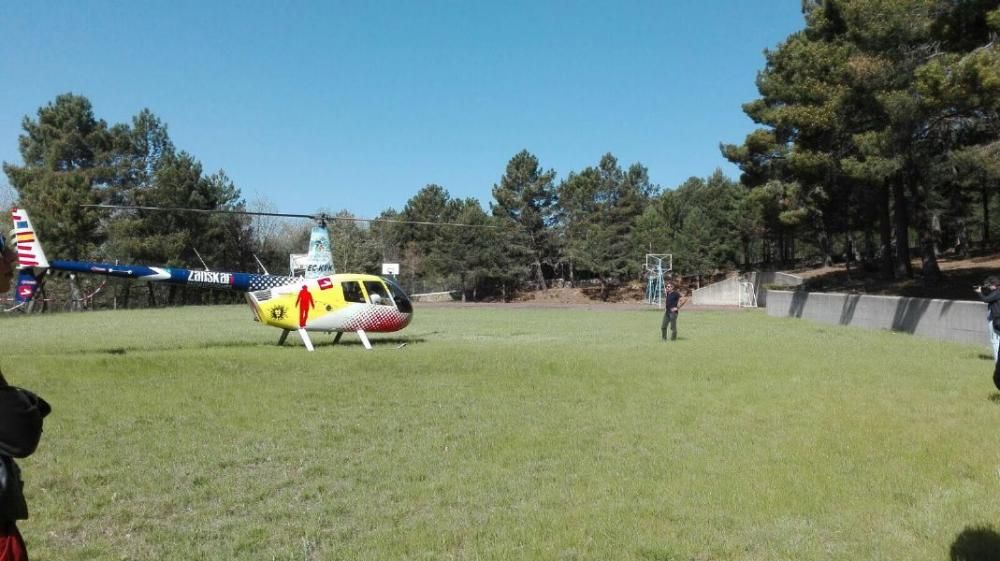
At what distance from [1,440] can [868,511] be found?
5.49m

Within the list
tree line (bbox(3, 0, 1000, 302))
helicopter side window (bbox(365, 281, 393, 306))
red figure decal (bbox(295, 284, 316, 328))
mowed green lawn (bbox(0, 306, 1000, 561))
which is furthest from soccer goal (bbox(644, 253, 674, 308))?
mowed green lawn (bbox(0, 306, 1000, 561))

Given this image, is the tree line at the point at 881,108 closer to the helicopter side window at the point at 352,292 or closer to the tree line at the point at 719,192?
the tree line at the point at 719,192

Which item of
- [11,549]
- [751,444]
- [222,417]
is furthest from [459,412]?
[11,549]

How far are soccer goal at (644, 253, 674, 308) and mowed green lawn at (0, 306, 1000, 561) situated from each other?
1615 inches

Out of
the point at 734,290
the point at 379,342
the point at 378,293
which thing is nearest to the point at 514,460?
the point at 378,293

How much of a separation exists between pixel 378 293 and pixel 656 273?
4226cm

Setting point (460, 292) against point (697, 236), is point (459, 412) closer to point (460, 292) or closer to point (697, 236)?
point (697, 236)

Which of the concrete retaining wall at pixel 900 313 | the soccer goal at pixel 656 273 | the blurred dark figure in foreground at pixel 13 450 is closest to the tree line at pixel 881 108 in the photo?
the concrete retaining wall at pixel 900 313

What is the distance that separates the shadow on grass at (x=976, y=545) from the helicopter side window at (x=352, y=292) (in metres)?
15.7

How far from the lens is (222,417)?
942cm

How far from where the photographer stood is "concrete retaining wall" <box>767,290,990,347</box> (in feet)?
60.2

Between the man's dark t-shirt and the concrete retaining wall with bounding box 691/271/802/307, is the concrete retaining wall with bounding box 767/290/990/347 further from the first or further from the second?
the concrete retaining wall with bounding box 691/271/802/307

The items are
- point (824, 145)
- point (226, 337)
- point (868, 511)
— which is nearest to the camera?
point (868, 511)

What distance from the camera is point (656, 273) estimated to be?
2319 inches
